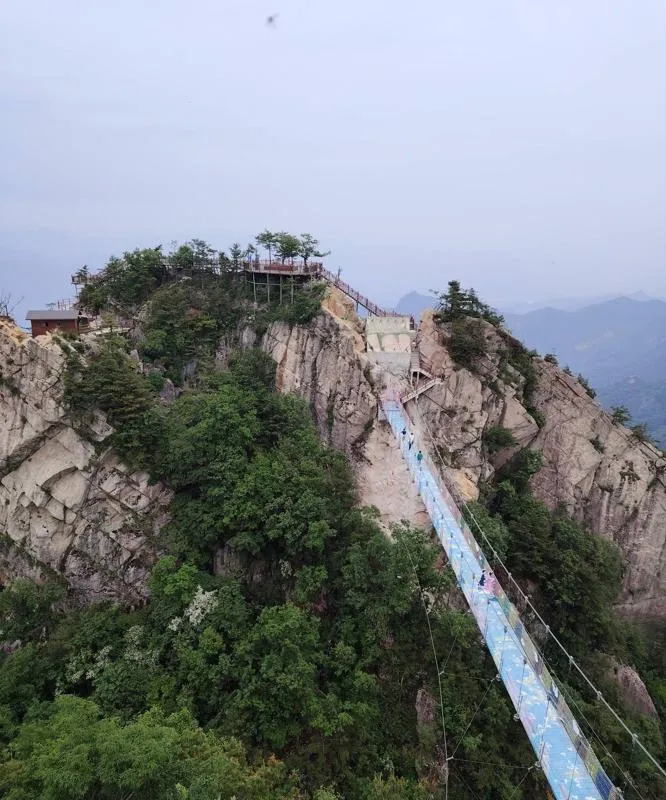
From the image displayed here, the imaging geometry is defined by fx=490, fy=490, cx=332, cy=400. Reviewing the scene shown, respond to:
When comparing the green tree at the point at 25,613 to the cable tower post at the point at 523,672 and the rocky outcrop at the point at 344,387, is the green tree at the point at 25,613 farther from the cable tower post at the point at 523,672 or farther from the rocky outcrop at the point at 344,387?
the cable tower post at the point at 523,672

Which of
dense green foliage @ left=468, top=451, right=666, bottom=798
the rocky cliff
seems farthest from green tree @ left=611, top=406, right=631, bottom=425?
dense green foliage @ left=468, top=451, right=666, bottom=798

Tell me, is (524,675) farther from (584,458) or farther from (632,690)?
(584,458)

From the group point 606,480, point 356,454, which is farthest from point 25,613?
point 606,480

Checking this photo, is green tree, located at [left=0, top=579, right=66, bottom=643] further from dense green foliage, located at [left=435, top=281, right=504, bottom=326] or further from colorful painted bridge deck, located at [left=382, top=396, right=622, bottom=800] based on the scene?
dense green foliage, located at [left=435, top=281, right=504, bottom=326]

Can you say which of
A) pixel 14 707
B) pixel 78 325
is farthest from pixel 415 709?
pixel 78 325

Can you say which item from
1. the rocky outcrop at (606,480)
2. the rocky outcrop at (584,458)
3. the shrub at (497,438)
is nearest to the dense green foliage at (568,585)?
the shrub at (497,438)

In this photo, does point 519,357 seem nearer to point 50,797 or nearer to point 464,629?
point 464,629
